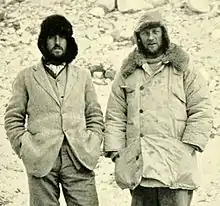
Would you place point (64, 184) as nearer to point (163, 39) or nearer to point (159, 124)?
point (159, 124)

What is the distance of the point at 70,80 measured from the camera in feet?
12.1

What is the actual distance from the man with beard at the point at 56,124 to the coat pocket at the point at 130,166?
117mm

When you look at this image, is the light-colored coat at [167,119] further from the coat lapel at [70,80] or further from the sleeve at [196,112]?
the coat lapel at [70,80]

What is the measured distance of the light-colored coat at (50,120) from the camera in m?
3.62

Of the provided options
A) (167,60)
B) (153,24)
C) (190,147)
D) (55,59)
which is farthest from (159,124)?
(55,59)

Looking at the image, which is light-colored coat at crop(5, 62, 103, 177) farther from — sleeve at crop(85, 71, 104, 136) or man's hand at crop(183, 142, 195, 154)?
man's hand at crop(183, 142, 195, 154)

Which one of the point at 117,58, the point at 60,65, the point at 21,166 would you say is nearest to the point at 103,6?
the point at 117,58

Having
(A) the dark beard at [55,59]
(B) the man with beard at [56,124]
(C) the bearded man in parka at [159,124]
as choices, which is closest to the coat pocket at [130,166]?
(C) the bearded man in parka at [159,124]

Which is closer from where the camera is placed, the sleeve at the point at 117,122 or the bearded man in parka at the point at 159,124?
the bearded man in parka at the point at 159,124

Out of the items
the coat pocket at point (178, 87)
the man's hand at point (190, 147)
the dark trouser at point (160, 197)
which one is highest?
the coat pocket at point (178, 87)

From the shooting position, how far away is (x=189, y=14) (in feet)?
20.9

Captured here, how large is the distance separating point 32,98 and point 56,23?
1.15 ft

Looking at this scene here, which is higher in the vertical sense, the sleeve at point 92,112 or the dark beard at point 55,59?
the dark beard at point 55,59

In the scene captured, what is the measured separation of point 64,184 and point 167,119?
537 millimetres
